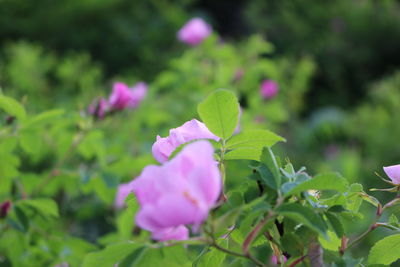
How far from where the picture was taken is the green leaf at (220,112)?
1.75ft

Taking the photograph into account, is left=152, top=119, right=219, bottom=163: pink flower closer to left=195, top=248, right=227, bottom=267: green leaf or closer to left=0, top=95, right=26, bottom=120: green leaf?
left=195, top=248, right=227, bottom=267: green leaf

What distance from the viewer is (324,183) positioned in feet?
1.51

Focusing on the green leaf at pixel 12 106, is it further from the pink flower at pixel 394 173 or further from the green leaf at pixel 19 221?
the pink flower at pixel 394 173

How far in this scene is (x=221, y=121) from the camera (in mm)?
542

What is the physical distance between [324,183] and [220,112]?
13 centimetres

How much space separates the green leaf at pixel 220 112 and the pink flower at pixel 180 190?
123 millimetres

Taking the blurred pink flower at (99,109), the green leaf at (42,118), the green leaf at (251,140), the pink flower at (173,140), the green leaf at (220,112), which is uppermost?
the green leaf at (220,112)

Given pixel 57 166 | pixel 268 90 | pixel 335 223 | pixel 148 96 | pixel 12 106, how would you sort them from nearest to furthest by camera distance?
pixel 335 223, pixel 12 106, pixel 57 166, pixel 148 96, pixel 268 90

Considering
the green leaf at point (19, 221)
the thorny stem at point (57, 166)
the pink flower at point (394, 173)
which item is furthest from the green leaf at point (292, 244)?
the thorny stem at point (57, 166)

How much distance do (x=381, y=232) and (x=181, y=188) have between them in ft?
6.43

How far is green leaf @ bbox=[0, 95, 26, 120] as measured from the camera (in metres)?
0.82

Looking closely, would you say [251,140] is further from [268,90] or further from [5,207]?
[268,90]

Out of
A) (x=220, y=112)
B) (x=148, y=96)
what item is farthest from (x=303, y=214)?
(x=148, y=96)

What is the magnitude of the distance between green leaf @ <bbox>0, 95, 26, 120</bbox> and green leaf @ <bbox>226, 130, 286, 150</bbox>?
1.33 feet
